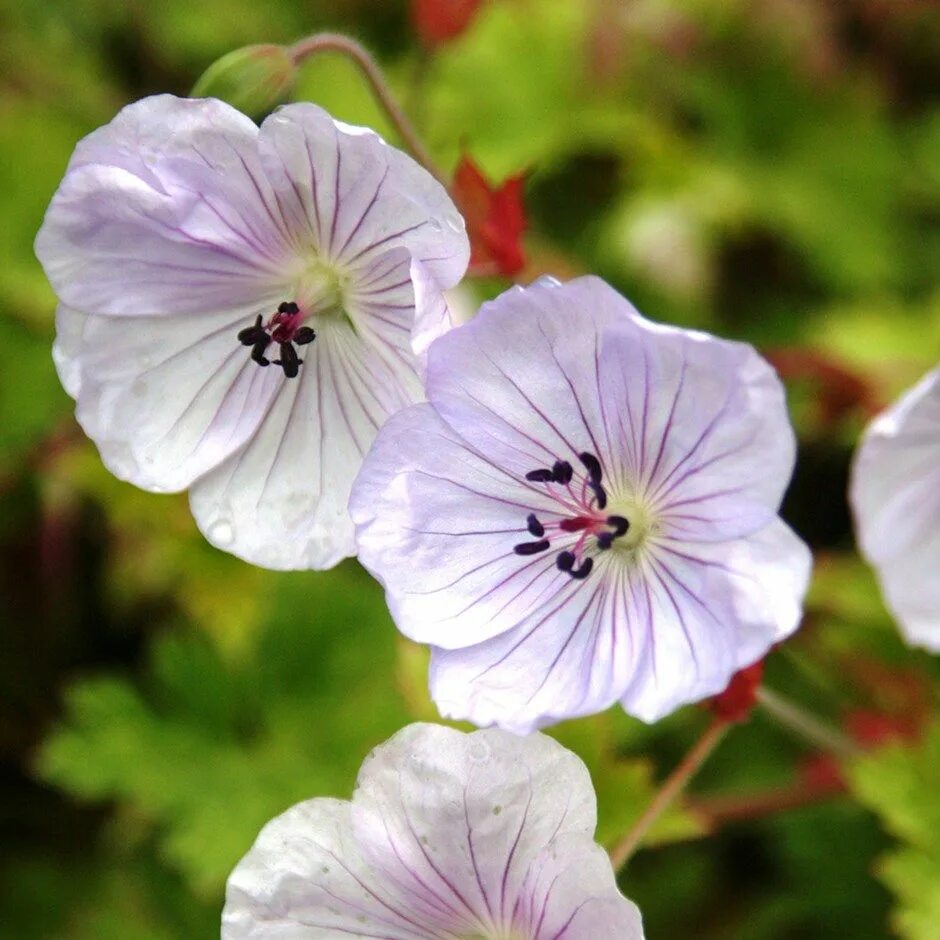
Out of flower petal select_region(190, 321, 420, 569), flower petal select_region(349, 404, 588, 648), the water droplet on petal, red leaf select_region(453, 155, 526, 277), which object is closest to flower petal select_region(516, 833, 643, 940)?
flower petal select_region(349, 404, 588, 648)

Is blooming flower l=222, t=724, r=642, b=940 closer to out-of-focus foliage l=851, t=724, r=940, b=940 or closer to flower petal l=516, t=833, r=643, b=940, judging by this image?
flower petal l=516, t=833, r=643, b=940

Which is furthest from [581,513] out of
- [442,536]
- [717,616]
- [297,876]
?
[297,876]

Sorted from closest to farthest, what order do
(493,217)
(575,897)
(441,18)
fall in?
(575,897), (493,217), (441,18)

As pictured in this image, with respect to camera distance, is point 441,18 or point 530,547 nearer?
point 530,547

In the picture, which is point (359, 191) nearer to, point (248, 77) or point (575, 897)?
point (248, 77)

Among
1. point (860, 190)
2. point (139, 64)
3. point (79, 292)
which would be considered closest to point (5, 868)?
point (79, 292)

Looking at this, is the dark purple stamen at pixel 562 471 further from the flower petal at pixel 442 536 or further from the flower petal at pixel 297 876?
the flower petal at pixel 297 876
